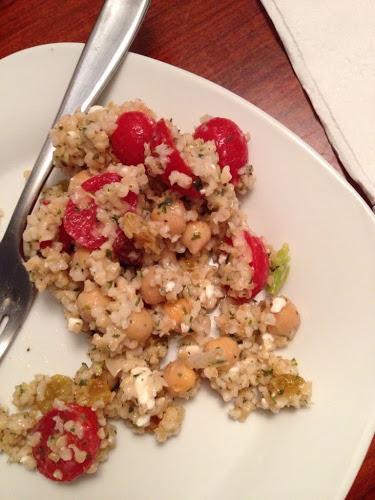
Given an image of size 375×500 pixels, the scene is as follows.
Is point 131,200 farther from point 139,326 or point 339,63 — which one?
point 339,63

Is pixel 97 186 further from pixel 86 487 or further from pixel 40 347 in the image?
pixel 86 487

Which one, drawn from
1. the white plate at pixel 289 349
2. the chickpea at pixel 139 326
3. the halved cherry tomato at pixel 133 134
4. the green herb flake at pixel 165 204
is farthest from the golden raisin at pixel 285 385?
the halved cherry tomato at pixel 133 134

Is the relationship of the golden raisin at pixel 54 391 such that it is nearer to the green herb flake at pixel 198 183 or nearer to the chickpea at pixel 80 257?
the chickpea at pixel 80 257

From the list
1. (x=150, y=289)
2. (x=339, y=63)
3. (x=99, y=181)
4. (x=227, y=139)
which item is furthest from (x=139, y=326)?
(x=339, y=63)

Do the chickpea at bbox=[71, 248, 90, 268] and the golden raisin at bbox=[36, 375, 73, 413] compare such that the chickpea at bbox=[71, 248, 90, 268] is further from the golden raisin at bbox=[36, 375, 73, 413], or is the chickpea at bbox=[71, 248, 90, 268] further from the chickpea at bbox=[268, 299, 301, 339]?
the chickpea at bbox=[268, 299, 301, 339]

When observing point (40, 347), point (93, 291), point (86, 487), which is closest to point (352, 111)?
point (93, 291)

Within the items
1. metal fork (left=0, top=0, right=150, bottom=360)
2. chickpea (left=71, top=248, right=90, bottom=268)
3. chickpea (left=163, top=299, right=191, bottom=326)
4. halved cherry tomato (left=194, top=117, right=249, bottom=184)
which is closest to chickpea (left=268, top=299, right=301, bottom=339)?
chickpea (left=163, top=299, right=191, bottom=326)
